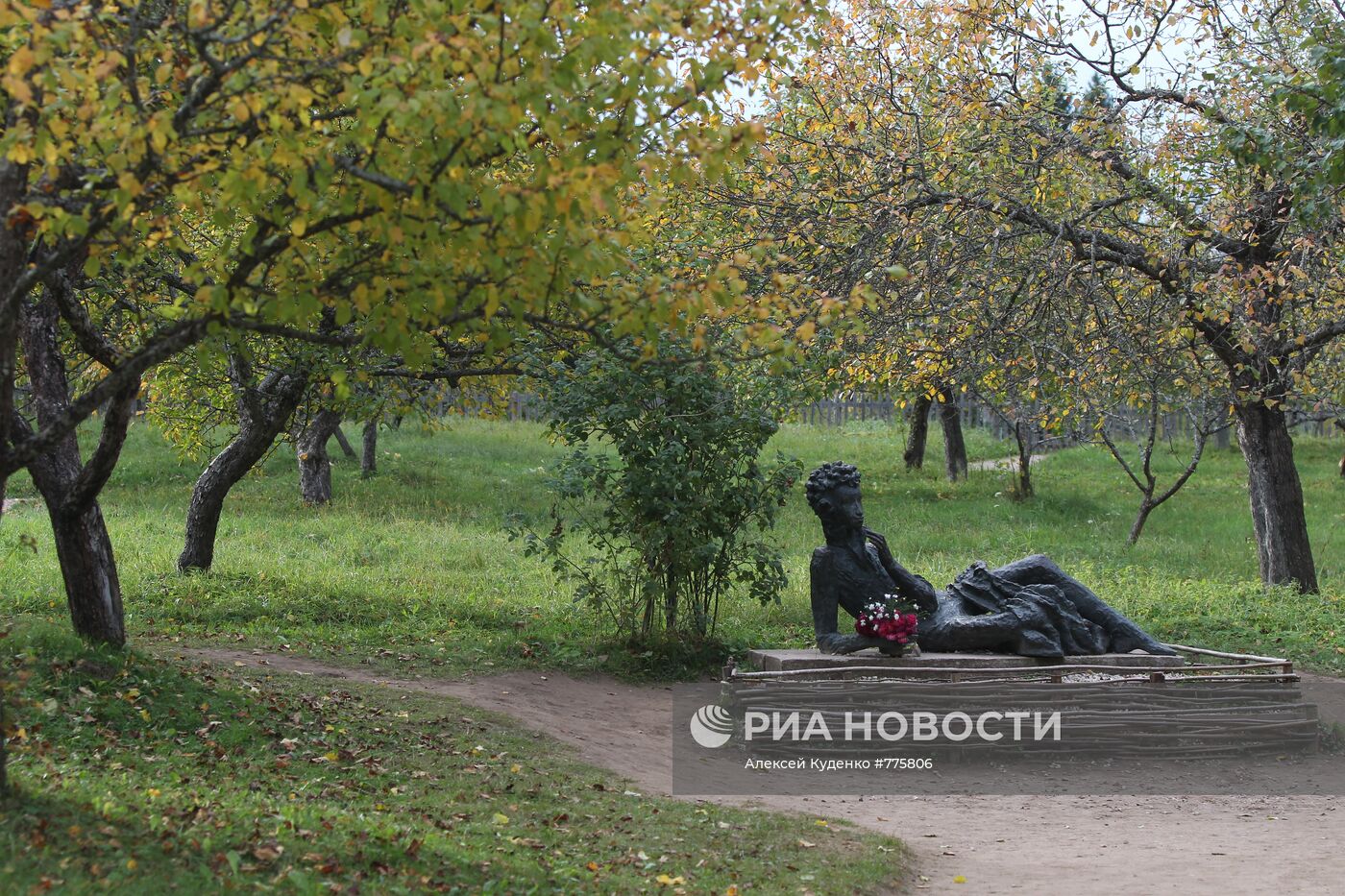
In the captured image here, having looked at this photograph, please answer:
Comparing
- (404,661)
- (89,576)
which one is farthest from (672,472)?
(89,576)

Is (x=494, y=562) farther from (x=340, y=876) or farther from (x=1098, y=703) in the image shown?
(x=340, y=876)

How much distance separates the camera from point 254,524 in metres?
→ 19.4

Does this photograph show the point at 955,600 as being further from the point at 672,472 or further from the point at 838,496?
the point at 672,472

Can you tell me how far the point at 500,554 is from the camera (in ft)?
57.7

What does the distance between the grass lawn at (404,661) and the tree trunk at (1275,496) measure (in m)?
0.42

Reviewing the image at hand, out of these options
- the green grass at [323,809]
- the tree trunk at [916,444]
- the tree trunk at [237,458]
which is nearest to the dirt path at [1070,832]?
the green grass at [323,809]

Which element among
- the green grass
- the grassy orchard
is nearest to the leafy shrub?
the grassy orchard

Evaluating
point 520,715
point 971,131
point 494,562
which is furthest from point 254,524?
point 971,131

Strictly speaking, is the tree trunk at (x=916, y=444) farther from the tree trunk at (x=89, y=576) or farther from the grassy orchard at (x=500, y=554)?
the tree trunk at (x=89, y=576)

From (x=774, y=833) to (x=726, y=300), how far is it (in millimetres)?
3298

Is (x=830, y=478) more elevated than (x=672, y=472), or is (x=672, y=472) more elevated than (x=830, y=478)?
(x=672, y=472)

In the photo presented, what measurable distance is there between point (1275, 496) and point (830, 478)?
7.49 metres

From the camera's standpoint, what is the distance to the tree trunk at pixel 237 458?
1293cm

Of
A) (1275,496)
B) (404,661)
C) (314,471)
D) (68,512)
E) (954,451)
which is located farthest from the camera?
(954,451)
